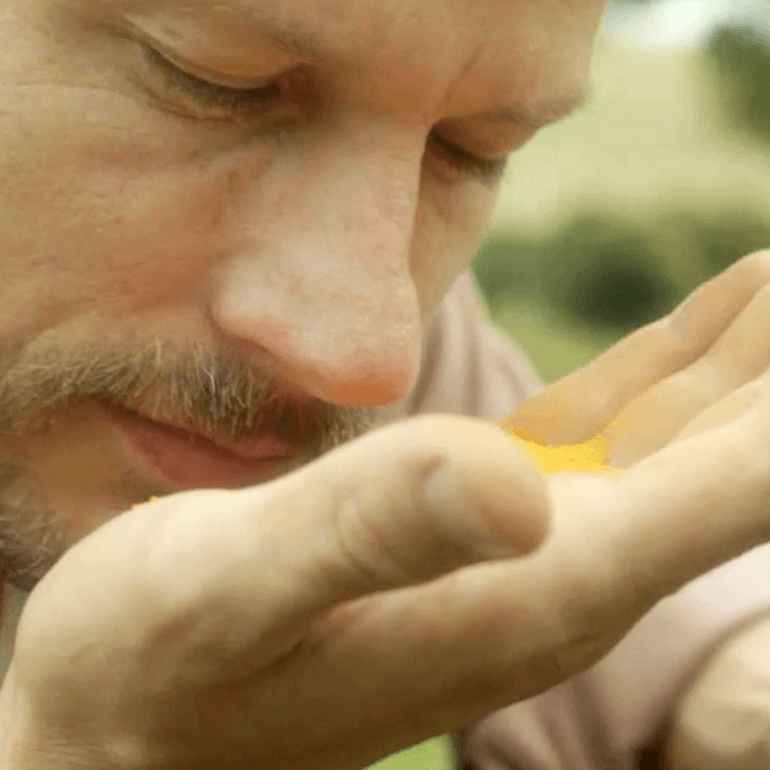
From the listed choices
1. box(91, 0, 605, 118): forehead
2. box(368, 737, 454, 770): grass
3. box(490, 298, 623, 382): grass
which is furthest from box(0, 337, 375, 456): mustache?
box(490, 298, 623, 382): grass

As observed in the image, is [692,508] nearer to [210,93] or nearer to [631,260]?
[210,93]

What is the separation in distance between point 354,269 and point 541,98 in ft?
0.41

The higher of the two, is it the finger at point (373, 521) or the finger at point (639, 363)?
the finger at point (373, 521)

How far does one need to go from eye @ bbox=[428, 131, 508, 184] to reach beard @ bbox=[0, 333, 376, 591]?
0.40 ft

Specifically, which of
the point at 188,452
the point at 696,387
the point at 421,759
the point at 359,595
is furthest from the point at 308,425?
→ the point at 421,759

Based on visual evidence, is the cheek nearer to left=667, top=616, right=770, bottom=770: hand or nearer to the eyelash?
the eyelash

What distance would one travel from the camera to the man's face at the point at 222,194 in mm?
421

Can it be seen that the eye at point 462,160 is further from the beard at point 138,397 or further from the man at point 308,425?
the beard at point 138,397

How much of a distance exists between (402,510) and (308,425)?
291 millimetres

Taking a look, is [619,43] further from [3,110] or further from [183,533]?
[183,533]

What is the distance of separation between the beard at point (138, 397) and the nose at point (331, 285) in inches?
0.7

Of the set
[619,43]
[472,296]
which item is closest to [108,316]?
[472,296]

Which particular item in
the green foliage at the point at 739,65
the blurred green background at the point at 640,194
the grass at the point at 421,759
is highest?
the green foliage at the point at 739,65

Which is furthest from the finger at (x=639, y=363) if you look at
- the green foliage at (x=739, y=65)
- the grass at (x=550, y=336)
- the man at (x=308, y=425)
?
the green foliage at (x=739, y=65)
